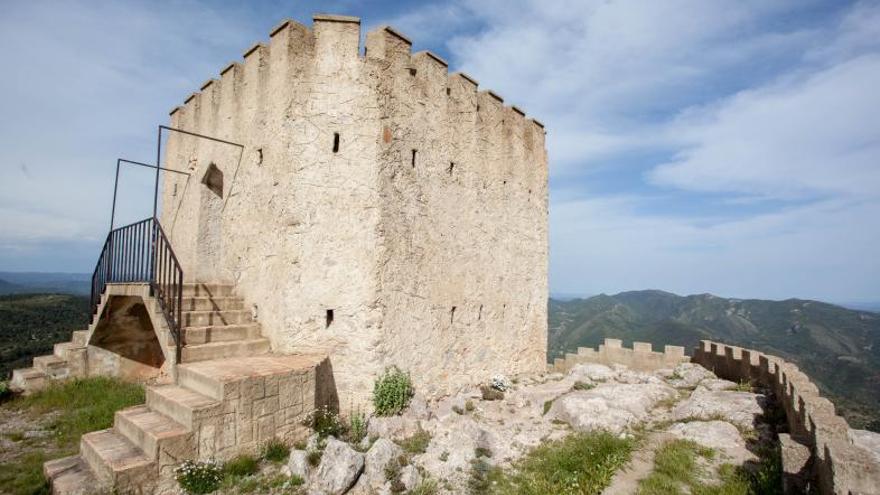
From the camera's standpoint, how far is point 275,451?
6.86 metres

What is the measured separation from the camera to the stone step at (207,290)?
9609mm

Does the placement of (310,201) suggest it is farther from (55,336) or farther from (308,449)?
(55,336)

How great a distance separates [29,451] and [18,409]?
126 inches

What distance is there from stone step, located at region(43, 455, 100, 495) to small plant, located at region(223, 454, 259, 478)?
147 cm

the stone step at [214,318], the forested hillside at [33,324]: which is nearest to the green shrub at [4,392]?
the stone step at [214,318]

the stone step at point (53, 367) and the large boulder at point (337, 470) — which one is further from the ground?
the stone step at point (53, 367)

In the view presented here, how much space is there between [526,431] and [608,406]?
6.85 feet

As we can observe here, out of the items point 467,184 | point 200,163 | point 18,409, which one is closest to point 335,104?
point 467,184

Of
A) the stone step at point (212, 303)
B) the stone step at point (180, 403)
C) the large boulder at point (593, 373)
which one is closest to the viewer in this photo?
the stone step at point (180, 403)

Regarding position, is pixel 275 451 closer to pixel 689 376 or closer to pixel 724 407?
pixel 724 407

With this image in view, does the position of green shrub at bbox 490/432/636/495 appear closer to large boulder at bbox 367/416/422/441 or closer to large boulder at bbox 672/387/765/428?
large boulder at bbox 367/416/422/441

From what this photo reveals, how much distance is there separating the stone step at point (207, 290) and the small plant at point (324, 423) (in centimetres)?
404

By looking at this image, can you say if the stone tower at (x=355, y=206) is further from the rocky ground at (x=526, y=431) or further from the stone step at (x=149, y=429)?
the stone step at (x=149, y=429)

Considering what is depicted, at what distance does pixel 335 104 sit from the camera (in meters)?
8.97
